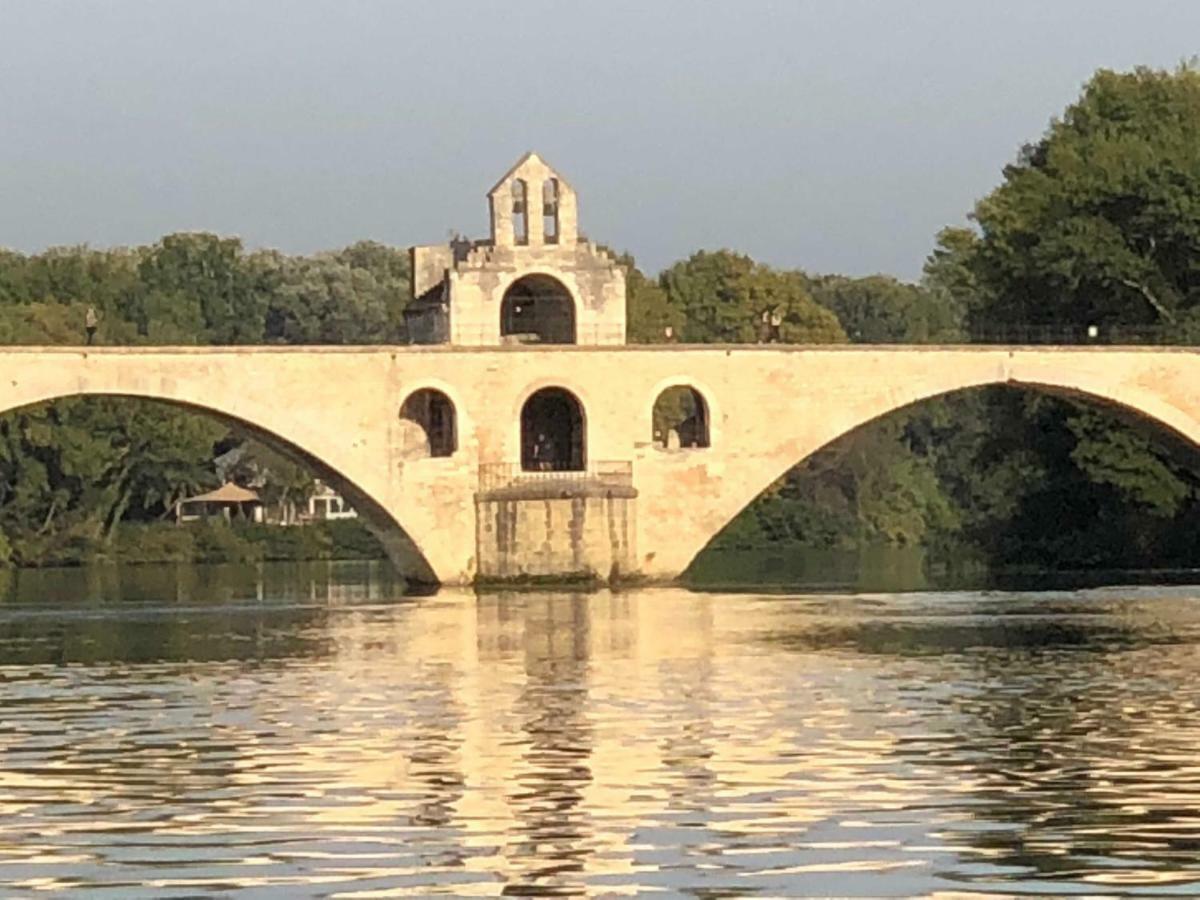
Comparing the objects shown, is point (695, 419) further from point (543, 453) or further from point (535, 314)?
point (535, 314)

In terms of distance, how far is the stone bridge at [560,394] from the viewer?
5234cm

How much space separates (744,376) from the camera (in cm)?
5516

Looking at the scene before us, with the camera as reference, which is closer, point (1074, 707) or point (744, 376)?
point (1074, 707)

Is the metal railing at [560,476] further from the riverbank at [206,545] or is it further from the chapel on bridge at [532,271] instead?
the riverbank at [206,545]

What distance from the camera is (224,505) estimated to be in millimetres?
91188

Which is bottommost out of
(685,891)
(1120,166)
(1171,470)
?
(685,891)

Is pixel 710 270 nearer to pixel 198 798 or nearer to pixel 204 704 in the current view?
pixel 204 704

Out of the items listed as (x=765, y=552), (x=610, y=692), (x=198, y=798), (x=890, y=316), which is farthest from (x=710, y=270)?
(x=198, y=798)

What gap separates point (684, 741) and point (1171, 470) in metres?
37.8

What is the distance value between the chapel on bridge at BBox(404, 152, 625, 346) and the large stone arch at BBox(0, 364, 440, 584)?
3629 millimetres

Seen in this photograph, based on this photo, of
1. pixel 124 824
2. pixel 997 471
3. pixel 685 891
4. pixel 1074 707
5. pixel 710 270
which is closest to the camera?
pixel 685 891

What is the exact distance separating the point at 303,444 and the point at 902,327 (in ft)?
212

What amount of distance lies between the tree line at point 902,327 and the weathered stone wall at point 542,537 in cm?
402

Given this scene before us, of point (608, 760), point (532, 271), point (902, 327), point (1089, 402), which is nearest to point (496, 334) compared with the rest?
point (532, 271)
